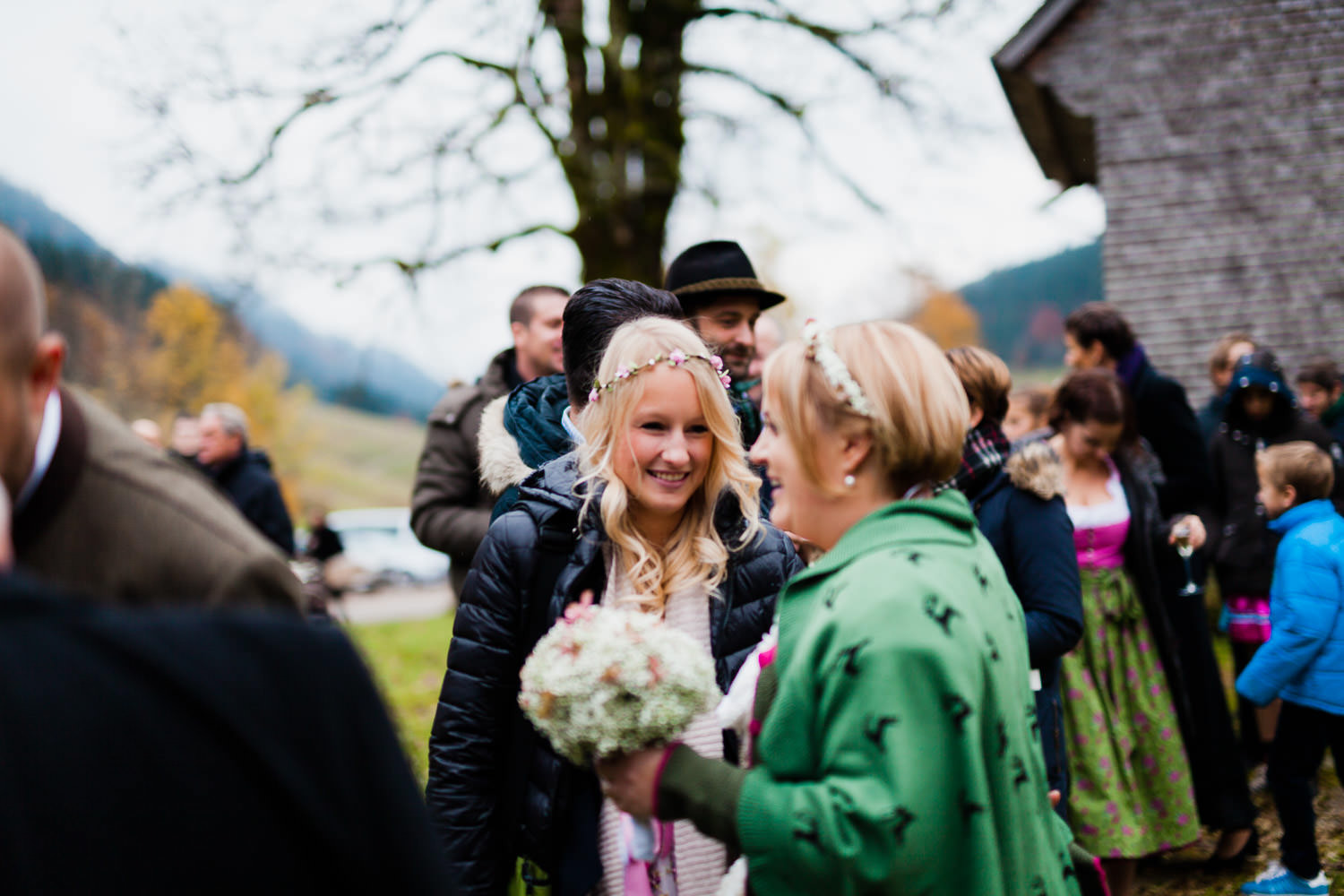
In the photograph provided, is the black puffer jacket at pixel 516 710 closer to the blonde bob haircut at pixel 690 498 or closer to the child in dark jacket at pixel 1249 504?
the blonde bob haircut at pixel 690 498

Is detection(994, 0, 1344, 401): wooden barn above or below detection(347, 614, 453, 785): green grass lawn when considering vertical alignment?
above

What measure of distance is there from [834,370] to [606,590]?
93 cm

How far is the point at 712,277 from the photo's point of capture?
4094mm

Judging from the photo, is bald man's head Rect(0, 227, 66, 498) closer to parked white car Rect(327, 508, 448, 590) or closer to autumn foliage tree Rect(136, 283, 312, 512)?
parked white car Rect(327, 508, 448, 590)

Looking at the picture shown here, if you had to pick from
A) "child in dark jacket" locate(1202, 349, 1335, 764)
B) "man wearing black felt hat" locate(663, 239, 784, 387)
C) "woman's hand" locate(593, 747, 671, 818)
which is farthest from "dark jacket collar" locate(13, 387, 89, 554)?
"child in dark jacket" locate(1202, 349, 1335, 764)

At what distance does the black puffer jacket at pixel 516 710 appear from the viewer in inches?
86.2

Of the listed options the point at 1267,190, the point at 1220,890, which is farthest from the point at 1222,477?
the point at 1267,190

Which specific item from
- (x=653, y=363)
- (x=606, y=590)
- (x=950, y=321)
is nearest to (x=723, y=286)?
(x=653, y=363)

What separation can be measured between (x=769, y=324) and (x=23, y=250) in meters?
4.79

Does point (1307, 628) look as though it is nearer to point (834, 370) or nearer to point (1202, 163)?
point (834, 370)

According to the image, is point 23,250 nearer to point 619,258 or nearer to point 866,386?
point 866,386

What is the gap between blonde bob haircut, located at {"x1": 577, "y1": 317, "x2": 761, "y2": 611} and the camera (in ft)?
7.78

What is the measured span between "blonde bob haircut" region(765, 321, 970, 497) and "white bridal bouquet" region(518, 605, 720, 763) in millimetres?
426

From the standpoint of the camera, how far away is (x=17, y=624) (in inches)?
34.3
